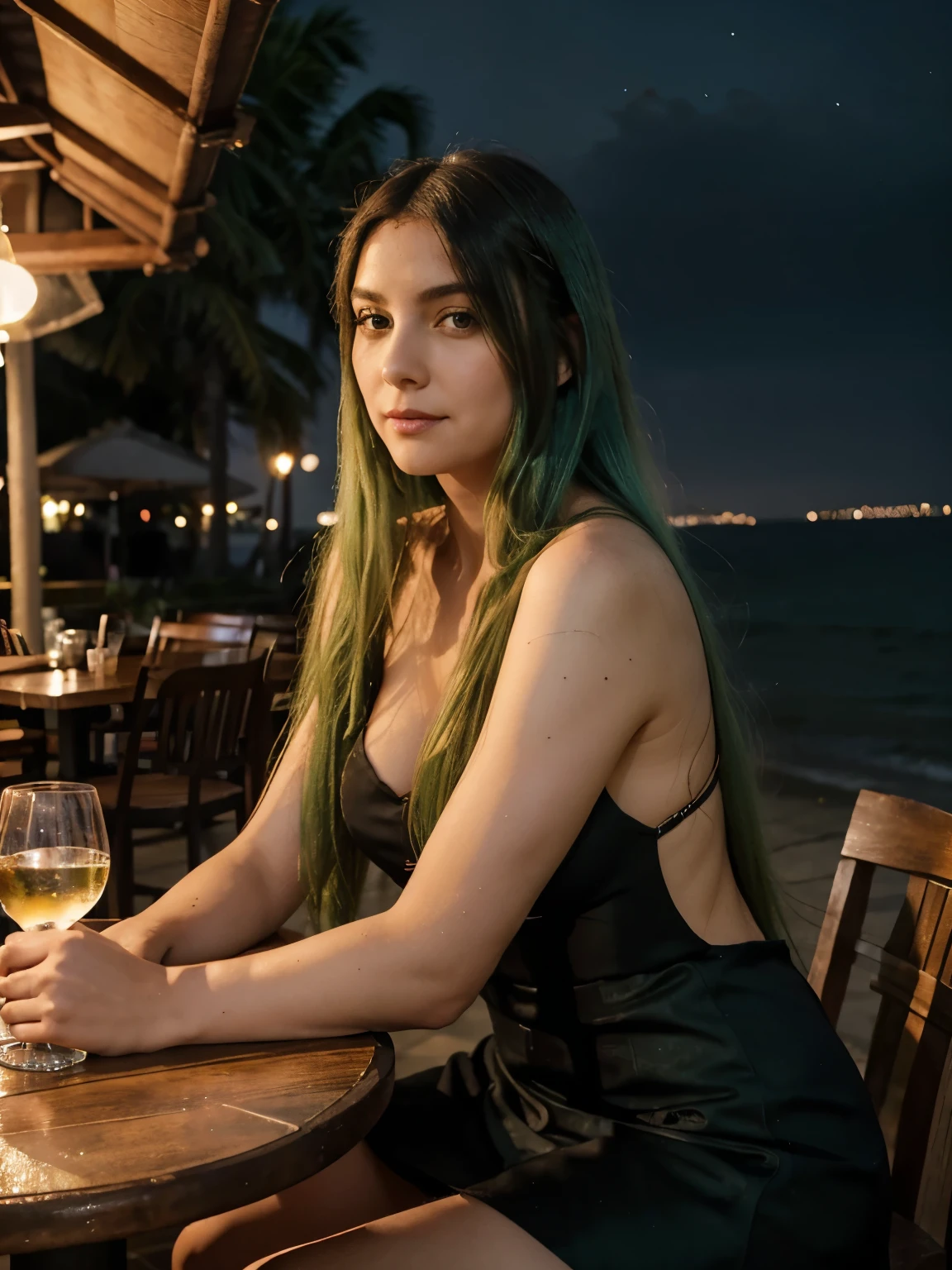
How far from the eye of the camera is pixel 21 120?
16.7 feet

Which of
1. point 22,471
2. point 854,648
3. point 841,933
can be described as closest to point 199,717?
point 841,933

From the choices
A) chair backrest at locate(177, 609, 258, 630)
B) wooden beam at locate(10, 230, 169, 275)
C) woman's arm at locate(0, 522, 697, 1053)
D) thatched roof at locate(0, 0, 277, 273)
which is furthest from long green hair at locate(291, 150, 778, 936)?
wooden beam at locate(10, 230, 169, 275)

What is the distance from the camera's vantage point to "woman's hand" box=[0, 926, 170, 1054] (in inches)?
43.3

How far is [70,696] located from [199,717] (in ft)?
1.58

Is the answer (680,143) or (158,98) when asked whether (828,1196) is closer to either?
(158,98)

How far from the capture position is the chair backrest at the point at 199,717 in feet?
13.0

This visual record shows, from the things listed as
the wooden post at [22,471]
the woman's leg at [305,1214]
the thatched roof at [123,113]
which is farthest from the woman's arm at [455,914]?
the wooden post at [22,471]

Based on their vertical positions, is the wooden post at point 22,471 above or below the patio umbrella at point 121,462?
below

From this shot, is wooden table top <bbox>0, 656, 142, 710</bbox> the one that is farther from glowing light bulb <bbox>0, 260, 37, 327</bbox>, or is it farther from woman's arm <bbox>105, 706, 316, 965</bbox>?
woman's arm <bbox>105, 706, 316, 965</bbox>

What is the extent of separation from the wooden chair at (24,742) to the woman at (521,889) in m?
3.64

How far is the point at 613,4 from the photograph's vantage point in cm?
3934

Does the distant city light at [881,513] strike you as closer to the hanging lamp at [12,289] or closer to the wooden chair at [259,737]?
the wooden chair at [259,737]

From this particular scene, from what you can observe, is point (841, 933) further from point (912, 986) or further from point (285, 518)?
point (285, 518)

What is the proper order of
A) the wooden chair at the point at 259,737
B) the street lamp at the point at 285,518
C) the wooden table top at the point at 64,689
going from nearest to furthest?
the wooden table top at the point at 64,689
the wooden chair at the point at 259,737
the street lamp at the point at 285,518
